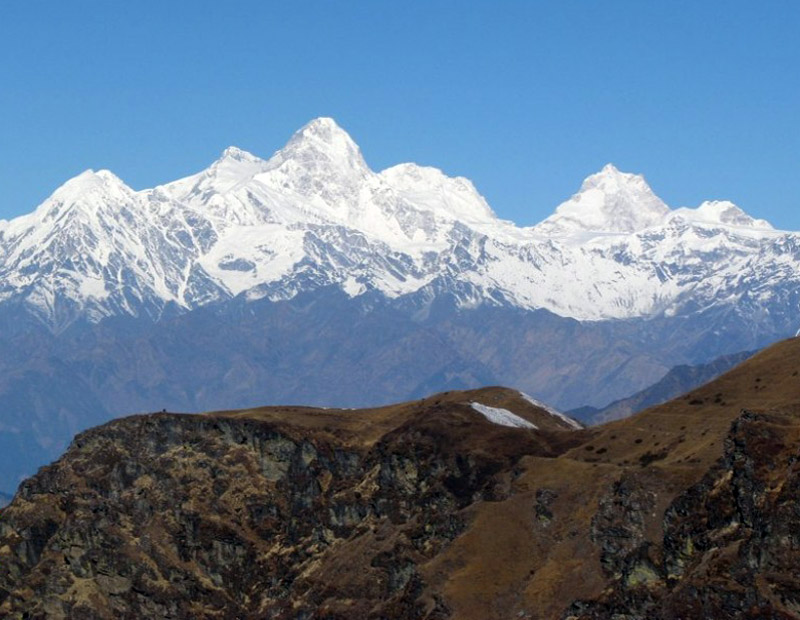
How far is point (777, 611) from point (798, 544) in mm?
11360

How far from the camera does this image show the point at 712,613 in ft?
650

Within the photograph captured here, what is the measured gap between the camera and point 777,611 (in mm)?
190875

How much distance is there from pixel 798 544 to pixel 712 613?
41.9 feet

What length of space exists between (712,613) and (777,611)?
9.34 metres

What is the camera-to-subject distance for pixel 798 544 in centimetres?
19938
